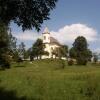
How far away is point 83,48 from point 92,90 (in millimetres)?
146615

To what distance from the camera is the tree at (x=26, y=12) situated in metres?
20.0

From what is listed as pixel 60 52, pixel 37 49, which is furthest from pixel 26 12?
pixel 60 52

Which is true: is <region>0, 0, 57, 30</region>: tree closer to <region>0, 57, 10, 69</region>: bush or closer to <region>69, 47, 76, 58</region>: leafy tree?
<region>0, 57, 10, 69</region>: bush

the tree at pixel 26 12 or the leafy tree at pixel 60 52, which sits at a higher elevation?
the leafy tree at pixel 60 52

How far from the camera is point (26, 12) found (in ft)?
67.8

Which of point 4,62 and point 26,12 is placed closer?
point 26,12

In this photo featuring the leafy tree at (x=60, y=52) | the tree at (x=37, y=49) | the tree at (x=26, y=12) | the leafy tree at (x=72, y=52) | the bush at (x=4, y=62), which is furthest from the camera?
the leafy tree at (x=72, y=52)

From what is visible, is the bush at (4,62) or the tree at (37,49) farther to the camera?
the tree at (37,49)

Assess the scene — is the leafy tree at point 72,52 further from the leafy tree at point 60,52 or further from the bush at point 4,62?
the bush at point 4,62

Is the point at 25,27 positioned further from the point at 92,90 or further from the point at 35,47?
the point at 35,47

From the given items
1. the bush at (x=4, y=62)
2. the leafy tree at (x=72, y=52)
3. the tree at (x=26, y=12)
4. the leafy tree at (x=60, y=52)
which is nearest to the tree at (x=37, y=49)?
the leafy tree at (x=60, y=52)

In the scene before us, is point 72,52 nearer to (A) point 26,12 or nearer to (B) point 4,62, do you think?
(B) point 4,62

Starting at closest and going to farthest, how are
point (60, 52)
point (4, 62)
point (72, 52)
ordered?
point (4, 62)
point (72, 52)
point (60, 52)

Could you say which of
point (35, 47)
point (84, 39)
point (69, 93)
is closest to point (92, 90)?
point (69, 93)
